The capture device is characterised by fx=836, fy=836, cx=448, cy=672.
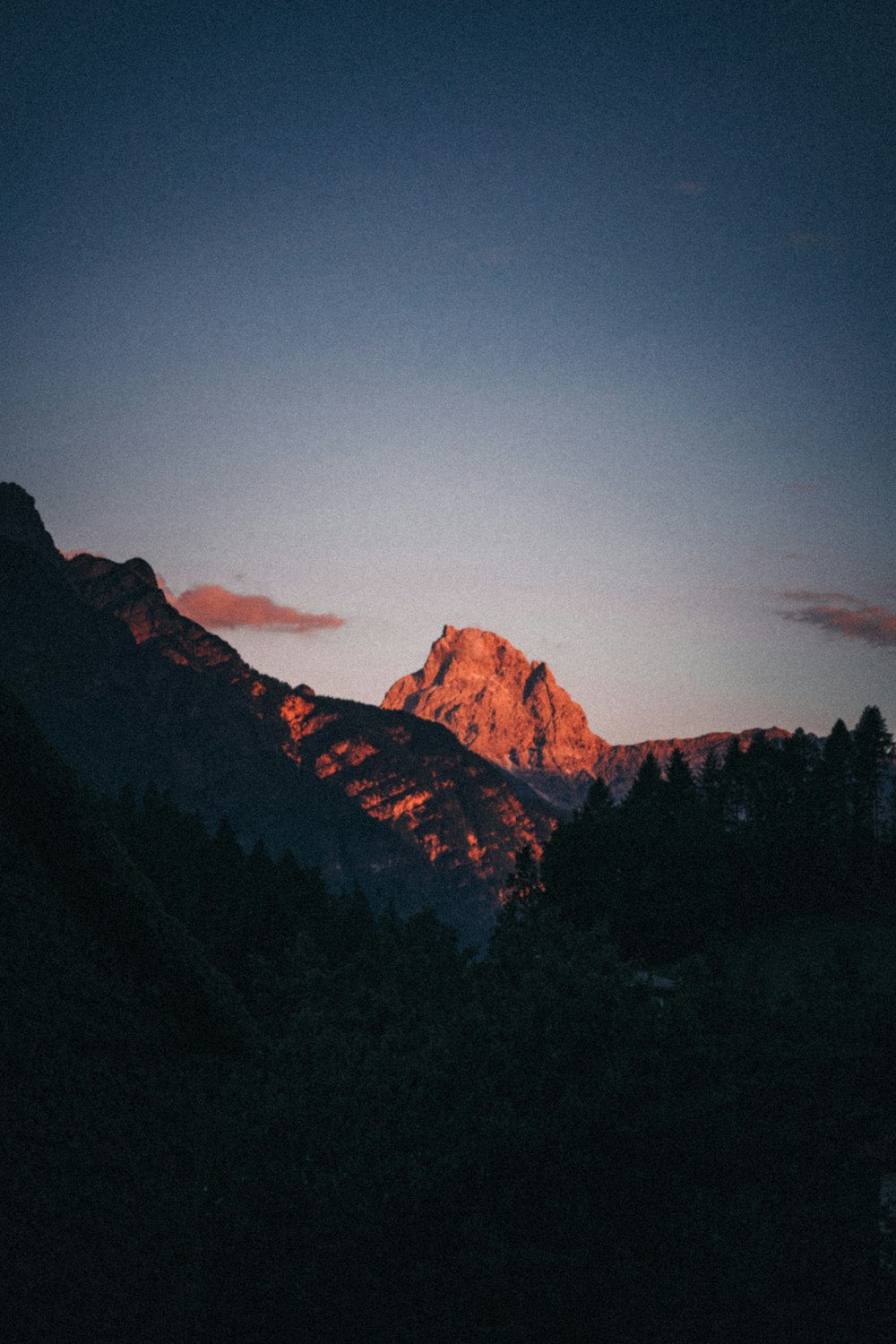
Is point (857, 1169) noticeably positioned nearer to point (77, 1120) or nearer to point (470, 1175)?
point (470, 1175)

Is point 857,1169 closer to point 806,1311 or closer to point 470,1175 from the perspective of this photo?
point 806,1311

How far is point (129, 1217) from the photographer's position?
43.8ft

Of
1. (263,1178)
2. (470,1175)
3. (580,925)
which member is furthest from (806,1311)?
(580,925)

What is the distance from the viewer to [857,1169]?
11.2m

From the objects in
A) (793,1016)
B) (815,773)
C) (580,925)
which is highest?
(815,773)

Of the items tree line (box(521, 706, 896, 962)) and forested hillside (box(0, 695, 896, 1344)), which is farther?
tree line (box(521, 706, 896, 962))

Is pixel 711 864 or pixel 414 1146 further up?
pixel 711 864

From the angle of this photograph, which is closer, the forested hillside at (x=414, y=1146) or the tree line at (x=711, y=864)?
the forested hillside at (x=414, y=1146)

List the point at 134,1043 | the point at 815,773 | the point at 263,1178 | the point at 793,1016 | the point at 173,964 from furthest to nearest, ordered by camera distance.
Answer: the point at 815,773
the point at 173,964
the point at 134,1043
the point at 793,1016
the point at 263,1178

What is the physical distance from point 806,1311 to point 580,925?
5790cm

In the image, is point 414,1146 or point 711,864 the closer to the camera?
point 414,1146

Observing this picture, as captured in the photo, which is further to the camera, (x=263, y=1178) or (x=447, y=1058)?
(x=447, y=1058)

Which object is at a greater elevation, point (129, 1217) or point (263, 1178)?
point (263, 1178)

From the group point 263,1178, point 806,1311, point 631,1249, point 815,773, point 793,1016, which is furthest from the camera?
point 815,773
